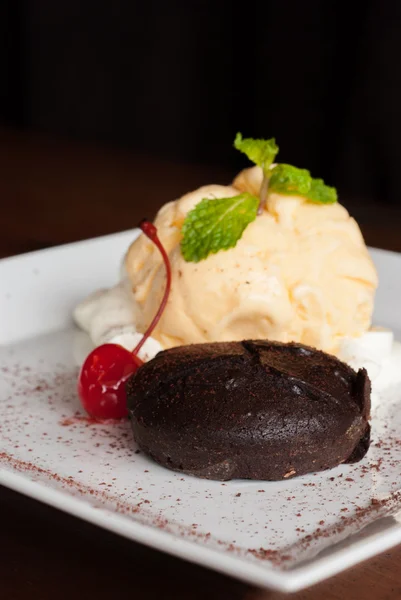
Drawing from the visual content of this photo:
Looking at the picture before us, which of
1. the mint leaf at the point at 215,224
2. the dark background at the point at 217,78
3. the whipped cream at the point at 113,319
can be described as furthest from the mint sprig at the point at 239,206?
the dark background at the point at 217,78

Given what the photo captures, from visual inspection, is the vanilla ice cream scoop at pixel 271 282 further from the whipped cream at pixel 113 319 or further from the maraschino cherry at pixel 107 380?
the maraschino cherry at pixel 107 380

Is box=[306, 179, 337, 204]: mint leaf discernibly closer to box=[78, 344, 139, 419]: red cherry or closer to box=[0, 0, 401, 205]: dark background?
box=[78, 344, 139, 419]: red cherry

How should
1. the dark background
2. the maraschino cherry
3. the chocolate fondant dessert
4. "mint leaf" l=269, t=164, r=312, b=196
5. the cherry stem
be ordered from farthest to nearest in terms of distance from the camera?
1. the dark background
2. "mint leaf" l=269, t=164, r=312, b=196
3. the cherry stem
4. the maraschino cherry
5. the chocolate fondant dessert

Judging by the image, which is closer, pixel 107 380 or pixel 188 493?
pixel 188 493

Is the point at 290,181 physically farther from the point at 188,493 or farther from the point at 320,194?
the point at 188,493

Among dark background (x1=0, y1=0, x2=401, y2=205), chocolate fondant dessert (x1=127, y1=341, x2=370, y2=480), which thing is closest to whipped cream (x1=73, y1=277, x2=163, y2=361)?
chocolate fondant dessert (x1=127, y1=341, x2=370, y2=480)

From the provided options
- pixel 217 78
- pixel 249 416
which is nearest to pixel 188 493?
pixel 249 416
